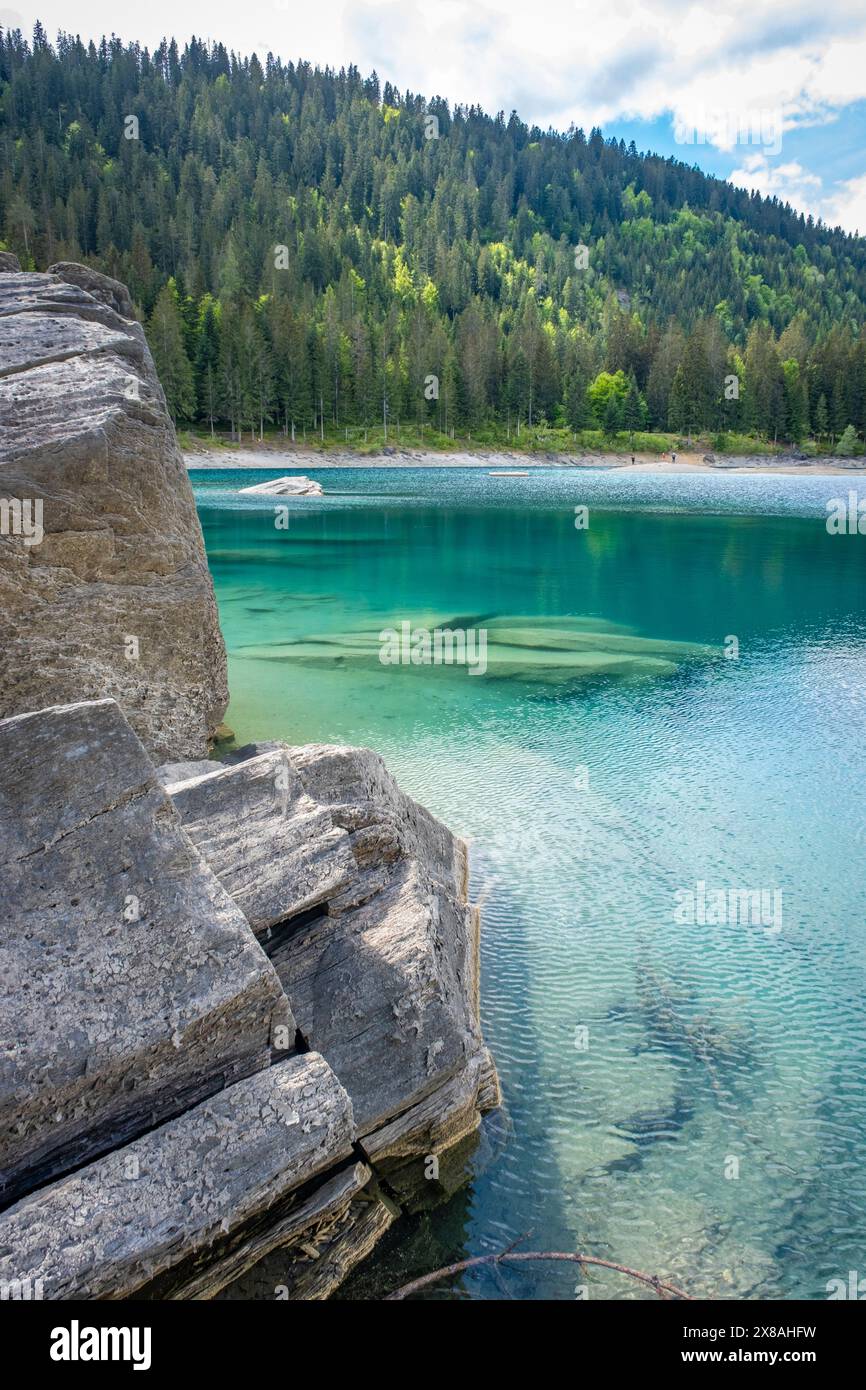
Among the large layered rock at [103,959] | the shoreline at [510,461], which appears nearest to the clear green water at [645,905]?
the large layered rock at [103,959]

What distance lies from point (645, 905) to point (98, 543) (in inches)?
303

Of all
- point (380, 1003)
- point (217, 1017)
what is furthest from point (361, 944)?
point (217, 1017)

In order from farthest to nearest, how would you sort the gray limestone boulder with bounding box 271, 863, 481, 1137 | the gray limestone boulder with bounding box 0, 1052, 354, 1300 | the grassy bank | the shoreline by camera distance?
the grassy bank, the shoreline, the gray limestone boulder with bounding box 271, 863, 481, 1137, the gray limestone boulder with bounding box 0, 1052, 354, 1300

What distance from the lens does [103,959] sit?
4.91 metres

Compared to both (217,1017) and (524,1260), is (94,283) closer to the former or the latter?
(217,1017)

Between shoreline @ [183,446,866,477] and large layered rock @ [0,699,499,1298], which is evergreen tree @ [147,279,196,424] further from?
large layered rock @ [0,699,499,1298]

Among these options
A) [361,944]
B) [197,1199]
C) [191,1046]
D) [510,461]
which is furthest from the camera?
[510,461]

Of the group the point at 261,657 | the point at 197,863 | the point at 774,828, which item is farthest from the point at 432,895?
the point at 261,657

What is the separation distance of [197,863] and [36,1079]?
141 centimetres

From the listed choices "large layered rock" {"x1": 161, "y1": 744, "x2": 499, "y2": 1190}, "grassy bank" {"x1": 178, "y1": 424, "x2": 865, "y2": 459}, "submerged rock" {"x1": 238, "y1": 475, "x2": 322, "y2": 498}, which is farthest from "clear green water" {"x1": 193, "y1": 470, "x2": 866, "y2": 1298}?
"grassy bank" {"x1": 178, "y1": 424, "x2": 865, "y2": 459}

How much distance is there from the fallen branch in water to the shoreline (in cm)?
9645

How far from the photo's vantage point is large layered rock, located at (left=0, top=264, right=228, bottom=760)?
32.7ft

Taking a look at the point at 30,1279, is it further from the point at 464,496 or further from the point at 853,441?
the point at 853,441

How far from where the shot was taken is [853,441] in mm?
126438
